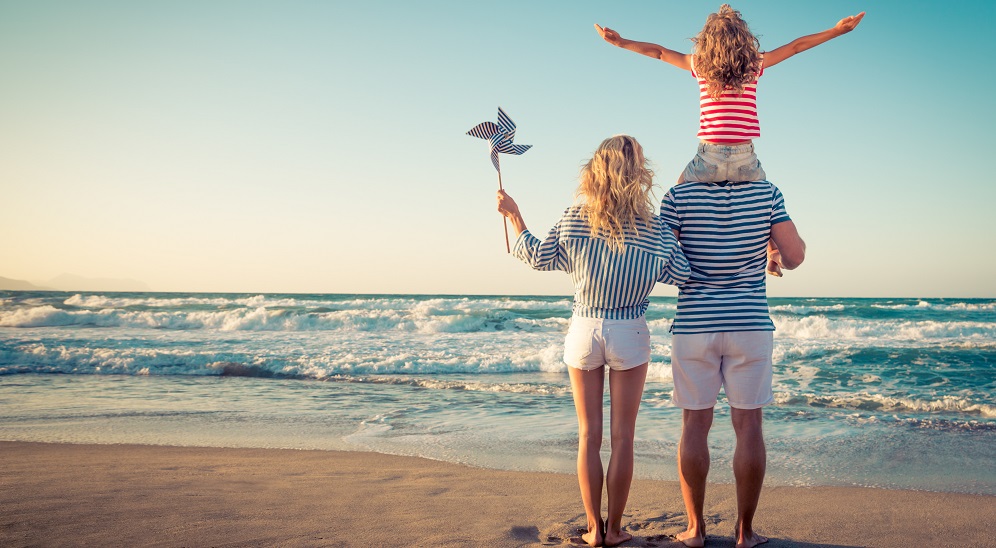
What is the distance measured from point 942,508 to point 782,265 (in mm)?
2115

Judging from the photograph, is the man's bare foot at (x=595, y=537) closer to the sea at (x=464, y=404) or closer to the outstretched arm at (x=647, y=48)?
the sea at (x=464, y=404)

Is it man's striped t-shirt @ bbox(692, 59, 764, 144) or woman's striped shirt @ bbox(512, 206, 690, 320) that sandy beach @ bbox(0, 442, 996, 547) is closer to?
woman's striped shirt @ bbox(512, 206, 690, 320)

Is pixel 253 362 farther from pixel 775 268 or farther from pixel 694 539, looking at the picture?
pixel 775 268

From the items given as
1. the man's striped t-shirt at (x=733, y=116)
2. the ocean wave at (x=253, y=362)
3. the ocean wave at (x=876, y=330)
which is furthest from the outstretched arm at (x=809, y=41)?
the ocean wave at (x=876, y=330)

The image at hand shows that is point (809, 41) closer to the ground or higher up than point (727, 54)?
higher up

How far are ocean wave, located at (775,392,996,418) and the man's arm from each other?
18.0 feet

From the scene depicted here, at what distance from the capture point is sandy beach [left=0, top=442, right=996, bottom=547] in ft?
10.9

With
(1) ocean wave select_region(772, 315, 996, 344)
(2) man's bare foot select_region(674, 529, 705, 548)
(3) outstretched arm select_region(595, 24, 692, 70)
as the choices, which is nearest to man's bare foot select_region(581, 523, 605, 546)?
(2) man's bare foot select_region(674, 529, 705, 548)

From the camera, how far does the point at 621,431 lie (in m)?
3.07

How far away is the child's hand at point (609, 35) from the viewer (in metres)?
3.32

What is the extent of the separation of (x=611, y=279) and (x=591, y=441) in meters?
0.77

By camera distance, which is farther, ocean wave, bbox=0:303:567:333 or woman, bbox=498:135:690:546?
ocean wave, bbox=0:303:567:333

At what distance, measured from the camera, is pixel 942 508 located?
13.0 ft

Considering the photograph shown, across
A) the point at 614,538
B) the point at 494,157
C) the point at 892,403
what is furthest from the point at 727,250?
the point at 892,403
